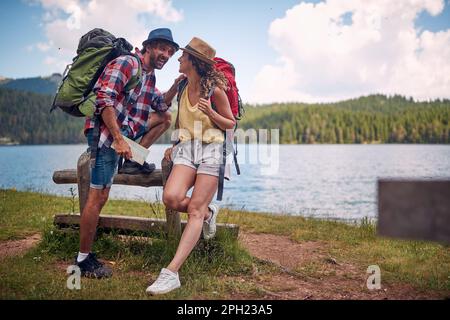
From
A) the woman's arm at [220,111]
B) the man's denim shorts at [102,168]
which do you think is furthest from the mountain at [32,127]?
the woman's arm at [220,111]

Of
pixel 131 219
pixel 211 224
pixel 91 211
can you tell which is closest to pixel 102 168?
pixel 91 211

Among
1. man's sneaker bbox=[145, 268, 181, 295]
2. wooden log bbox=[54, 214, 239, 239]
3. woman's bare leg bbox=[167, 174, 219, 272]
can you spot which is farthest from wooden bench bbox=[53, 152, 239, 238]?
man's sneaker bbox=[145, 268, 181, 295]

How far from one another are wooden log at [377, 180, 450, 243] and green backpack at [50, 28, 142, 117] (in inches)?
155

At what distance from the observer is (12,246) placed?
711 centimetres

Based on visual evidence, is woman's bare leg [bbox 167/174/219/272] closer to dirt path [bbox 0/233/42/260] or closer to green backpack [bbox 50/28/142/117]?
A: green backpack [bbox 50/28/142/117]

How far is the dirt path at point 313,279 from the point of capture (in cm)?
516

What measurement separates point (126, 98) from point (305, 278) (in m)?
3.51

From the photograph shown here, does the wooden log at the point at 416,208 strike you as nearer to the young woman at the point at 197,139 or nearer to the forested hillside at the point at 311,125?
the young woman at the point at 197,139

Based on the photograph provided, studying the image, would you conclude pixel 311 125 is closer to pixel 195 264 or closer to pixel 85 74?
pixel 195 264

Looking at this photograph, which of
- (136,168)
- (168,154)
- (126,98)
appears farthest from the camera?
(136,168)

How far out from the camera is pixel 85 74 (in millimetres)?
5055

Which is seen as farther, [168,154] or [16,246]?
[16,246]

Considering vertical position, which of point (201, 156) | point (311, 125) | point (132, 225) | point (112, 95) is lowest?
point (132, 225)
